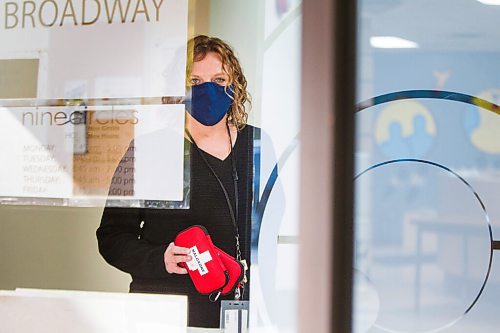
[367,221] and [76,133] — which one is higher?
[76,133]

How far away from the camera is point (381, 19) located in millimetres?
2188

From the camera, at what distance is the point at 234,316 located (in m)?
2.15

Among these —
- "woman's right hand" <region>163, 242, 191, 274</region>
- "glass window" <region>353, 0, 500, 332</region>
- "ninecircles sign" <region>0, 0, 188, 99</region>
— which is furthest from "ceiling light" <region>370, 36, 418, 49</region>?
"woman's right hand" <region>163, 242, 191, 274</region>

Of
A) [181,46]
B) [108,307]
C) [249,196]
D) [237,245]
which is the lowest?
[108,307]

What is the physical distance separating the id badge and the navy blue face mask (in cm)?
51

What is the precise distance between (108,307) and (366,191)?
80 cm

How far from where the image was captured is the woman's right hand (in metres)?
2.19

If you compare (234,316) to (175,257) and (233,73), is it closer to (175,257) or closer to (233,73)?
(175,257)

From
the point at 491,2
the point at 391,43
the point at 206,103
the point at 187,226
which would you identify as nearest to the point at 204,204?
the point at 187,226

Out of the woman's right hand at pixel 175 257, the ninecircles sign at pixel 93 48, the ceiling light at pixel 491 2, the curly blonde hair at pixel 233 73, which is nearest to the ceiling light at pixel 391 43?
the ceiling light at pixel 491 2

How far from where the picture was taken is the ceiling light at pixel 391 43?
2.18 meters

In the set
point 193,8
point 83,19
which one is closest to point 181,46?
point 193,8

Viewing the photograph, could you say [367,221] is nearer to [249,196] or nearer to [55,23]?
[249,196]

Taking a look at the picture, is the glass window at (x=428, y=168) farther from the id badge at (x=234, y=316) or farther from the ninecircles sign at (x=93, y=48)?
the ninecircles sign at (x=93, y=48)
